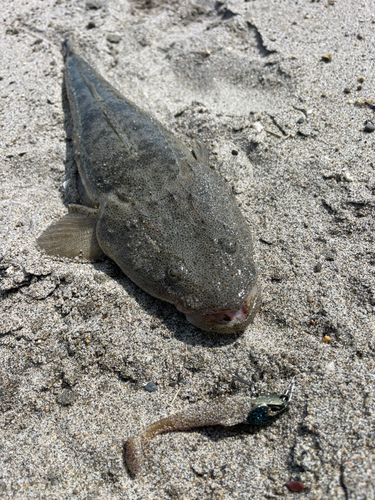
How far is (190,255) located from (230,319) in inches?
21.9

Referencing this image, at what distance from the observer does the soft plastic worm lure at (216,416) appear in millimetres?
2324

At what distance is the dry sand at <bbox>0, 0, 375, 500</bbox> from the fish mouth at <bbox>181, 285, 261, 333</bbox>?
5.1 inches

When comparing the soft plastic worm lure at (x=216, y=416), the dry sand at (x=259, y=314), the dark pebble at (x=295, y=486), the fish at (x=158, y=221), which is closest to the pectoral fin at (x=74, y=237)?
the fish at (x=158, y=221)

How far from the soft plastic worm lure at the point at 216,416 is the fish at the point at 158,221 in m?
0.52

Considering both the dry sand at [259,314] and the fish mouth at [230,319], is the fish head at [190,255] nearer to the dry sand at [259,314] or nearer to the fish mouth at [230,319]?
the fish mouth at [230,319]

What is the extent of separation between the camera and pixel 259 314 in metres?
2.93

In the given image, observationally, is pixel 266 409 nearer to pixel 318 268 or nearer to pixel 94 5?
pixel 318 268

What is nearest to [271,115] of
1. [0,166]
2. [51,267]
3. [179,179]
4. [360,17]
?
[179,179]

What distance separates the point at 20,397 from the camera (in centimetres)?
265

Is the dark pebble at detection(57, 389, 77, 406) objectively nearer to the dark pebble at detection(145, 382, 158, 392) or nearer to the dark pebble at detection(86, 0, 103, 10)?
the dark pebble at detection(145, 382, 158, 392)

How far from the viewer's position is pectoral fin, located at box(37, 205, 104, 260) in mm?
3404

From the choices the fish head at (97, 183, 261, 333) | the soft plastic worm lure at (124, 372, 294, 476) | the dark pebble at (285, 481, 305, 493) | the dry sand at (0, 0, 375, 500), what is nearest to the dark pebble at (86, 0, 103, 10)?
the dry sand at (0, 0, 375, 500)

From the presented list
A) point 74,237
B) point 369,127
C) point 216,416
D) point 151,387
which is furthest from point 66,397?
point 369,127

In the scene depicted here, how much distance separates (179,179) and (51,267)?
4.49 ft
